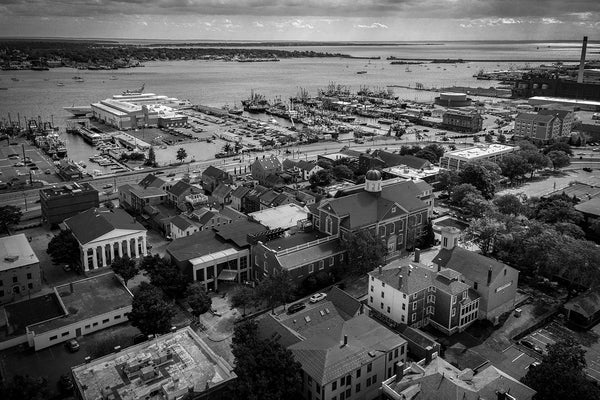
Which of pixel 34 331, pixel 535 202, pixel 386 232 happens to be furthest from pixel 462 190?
pixel 34 331

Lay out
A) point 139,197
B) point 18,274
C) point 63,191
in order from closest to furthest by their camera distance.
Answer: point 18,274 → point 63,191 → point 139,197

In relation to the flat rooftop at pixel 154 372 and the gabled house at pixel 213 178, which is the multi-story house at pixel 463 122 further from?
the flat rooftop at pixel 154 372

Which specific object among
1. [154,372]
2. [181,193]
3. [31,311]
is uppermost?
[181,193]

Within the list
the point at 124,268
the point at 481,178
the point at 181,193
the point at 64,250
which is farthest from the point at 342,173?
the point at 64,250

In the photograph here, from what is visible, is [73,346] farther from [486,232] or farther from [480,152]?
[480,152]

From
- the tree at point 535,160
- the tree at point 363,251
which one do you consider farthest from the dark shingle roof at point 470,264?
the tree at point 535,160
